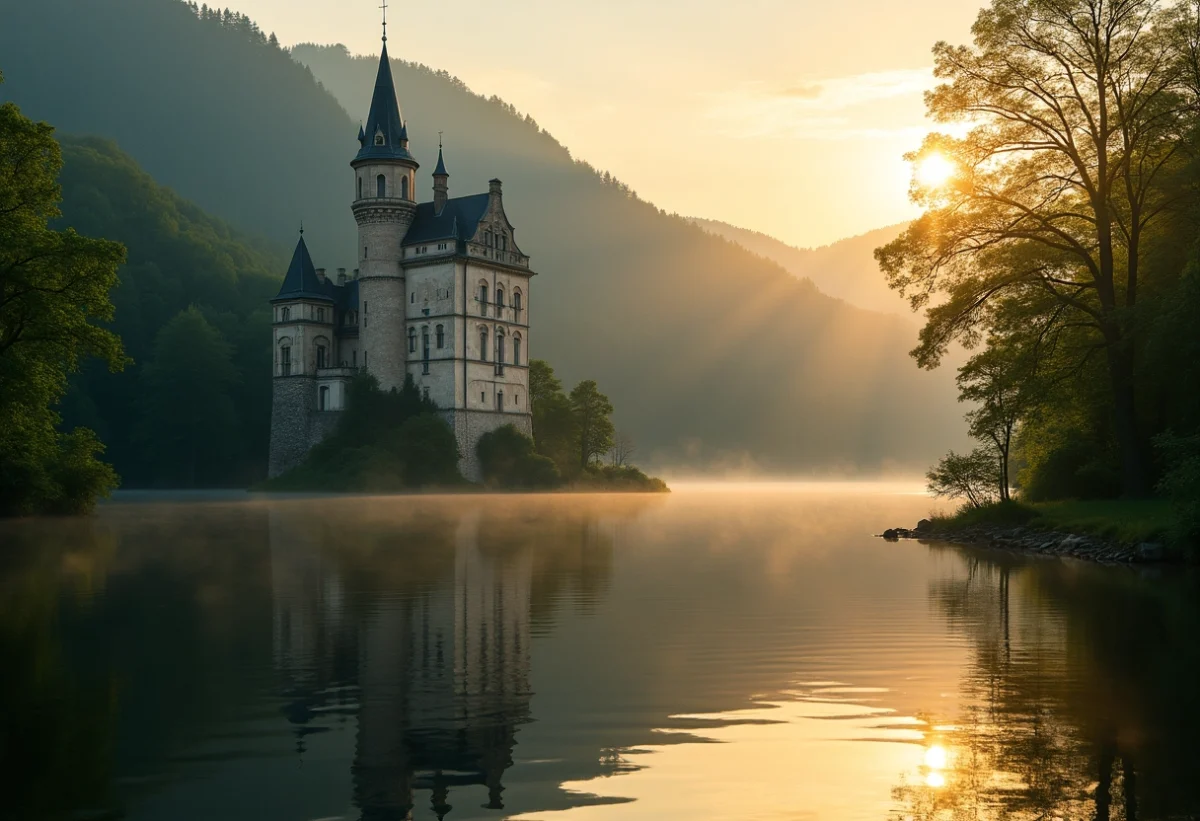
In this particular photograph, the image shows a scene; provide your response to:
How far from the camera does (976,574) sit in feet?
82.7

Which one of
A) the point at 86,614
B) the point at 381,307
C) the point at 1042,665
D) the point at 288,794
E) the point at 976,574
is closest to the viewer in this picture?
the point at 288,794

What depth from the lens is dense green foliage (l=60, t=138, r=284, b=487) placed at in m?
102

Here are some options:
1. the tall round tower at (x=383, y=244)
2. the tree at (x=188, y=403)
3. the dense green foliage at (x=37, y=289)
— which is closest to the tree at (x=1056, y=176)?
the dense green foliage at (x=37, y=289)

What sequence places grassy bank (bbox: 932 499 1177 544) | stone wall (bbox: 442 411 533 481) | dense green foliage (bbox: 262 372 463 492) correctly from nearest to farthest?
grassy bank (bbox: 932 499 1177 544) < dense green foliage (bbox: 262 372 463 492) < stone wall (bbox: 442 411 533 481)

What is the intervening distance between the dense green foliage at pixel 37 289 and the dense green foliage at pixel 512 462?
53.6 m

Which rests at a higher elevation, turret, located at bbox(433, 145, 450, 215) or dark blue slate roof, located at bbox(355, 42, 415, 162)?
dark blue slate roof, located at bbox(355, 42, 415, 162)

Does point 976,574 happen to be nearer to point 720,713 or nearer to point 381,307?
point 720,713

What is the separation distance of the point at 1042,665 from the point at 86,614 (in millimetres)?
12547

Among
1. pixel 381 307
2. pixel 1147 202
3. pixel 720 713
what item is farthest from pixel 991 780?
pixel 381 307

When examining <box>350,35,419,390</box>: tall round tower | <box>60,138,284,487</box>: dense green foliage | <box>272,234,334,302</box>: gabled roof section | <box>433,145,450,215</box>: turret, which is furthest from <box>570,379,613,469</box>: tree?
<box>60,138,284,487</box>: dense green foliage

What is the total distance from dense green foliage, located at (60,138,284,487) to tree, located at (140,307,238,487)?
87mm

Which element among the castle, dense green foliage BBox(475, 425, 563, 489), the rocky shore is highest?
the castle

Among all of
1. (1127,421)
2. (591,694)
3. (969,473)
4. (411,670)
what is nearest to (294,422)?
(969,473)

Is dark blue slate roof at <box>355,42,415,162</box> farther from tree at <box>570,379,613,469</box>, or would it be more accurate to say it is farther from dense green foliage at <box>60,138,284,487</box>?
tree at <box>570,379,613,469</box>
